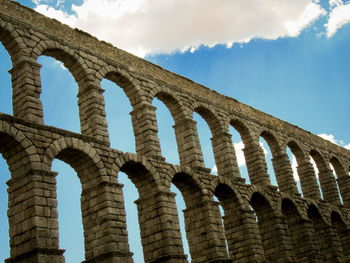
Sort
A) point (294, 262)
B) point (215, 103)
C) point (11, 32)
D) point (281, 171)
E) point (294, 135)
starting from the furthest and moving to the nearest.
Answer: point (294, 135), point (281, 171), point (215, 103), point (294, 262), point (11, 32)

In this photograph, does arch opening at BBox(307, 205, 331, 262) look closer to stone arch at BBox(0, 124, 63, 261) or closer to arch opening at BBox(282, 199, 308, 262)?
arch opening at BBox(282, 199, 308, 262)

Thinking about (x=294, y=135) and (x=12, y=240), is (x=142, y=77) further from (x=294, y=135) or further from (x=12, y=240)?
(x=294, y=135)

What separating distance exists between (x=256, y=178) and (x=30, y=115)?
13505 millimetres

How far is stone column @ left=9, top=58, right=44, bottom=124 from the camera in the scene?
Result: 16797 millimetres

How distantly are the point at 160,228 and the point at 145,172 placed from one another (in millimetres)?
2320

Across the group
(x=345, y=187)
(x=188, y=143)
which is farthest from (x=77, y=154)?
(x=345, y=187)

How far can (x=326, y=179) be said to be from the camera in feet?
105

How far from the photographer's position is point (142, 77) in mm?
22281

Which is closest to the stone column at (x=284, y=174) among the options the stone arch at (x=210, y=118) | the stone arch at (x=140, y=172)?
the stone arch at (x=210, y=118)

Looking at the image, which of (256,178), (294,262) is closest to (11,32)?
(256,178)

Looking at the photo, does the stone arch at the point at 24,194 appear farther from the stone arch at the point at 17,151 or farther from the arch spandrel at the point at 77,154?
the arch spandrel at the point at 77,154

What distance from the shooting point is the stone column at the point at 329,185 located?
3139cm

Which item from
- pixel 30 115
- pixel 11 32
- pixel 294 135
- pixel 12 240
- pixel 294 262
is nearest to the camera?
pixel 12 240

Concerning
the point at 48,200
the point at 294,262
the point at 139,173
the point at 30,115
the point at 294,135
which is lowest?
the point at 294,262
